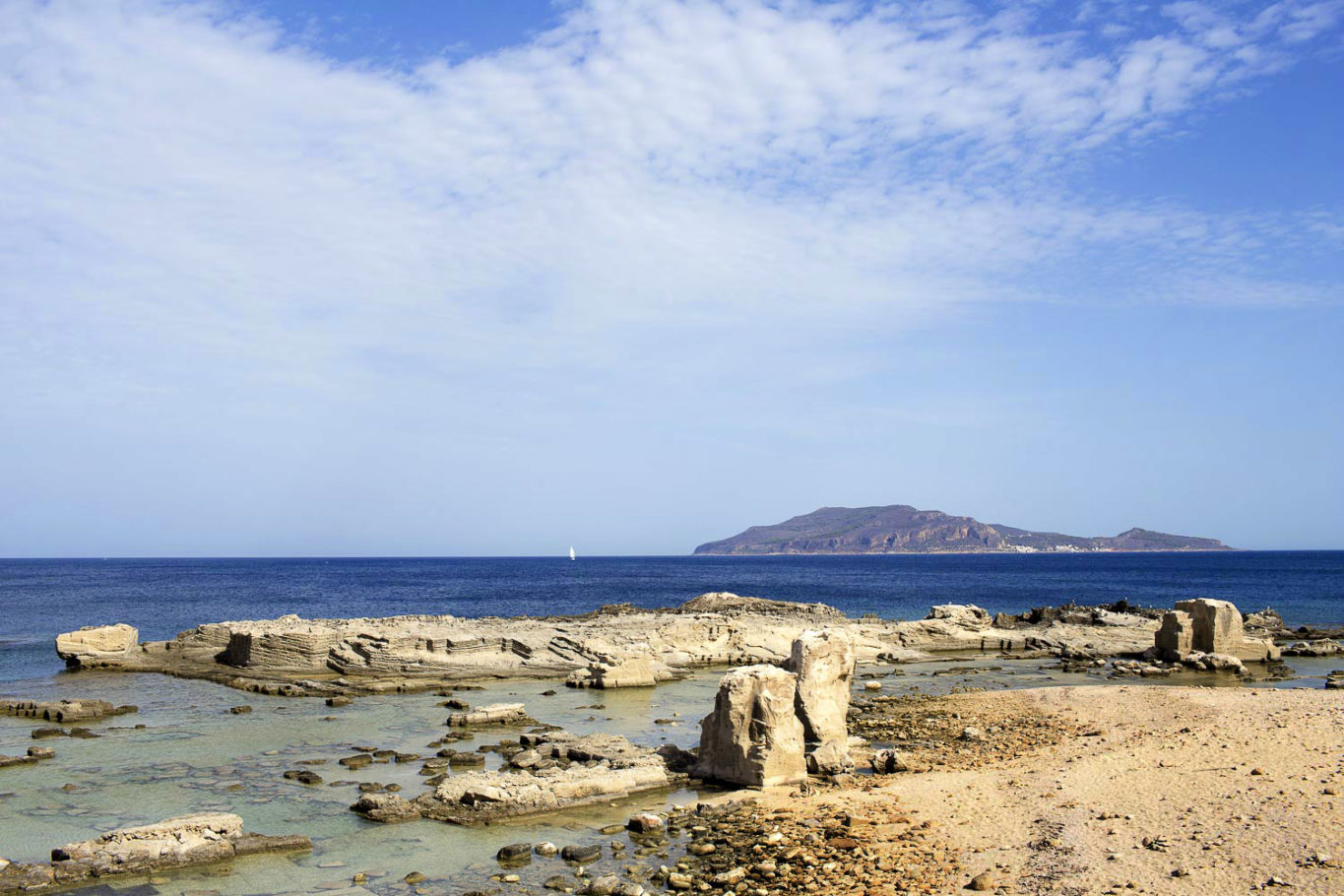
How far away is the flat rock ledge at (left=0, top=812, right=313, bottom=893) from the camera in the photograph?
1072cm

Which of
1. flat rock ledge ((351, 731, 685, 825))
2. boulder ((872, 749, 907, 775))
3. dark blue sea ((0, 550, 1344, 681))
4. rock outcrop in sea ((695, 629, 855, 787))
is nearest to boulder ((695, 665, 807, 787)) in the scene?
rock outcrop in sea ((695, 629, 855, 787))

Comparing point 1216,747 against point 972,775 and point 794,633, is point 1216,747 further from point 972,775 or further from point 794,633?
point 794,633

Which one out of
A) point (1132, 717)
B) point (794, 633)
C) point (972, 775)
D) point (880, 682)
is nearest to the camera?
point (972, 775)

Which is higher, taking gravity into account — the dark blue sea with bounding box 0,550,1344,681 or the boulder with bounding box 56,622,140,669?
the boulder with bounding box 56,622,140,669

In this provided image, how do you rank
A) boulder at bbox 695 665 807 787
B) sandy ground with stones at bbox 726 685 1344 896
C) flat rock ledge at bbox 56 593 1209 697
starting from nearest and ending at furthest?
sandy ground with stones at bbox 726 685 1344 896
boulder at bbox 695 665 807 787
flat rock ledge at bbox 56 593 1209 697

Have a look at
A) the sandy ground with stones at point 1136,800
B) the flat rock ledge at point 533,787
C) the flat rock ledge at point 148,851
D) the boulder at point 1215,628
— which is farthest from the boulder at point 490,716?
the boulder at point 1215,628

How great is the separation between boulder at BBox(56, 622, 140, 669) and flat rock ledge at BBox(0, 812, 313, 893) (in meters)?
20.6

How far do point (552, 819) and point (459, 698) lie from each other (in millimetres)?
11567

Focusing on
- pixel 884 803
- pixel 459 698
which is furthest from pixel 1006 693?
pixel 459 698

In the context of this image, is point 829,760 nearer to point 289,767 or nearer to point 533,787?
point 533,787

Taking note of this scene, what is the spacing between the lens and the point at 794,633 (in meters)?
33.9

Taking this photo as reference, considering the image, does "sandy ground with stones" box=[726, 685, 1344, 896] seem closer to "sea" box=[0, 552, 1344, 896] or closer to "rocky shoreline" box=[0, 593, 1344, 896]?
"rocky shoreline" box=[0, 593, 1344, 896]

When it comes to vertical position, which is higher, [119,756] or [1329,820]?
[1329,820]

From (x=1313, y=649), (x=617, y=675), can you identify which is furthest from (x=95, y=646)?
(x=1313, y=649)
